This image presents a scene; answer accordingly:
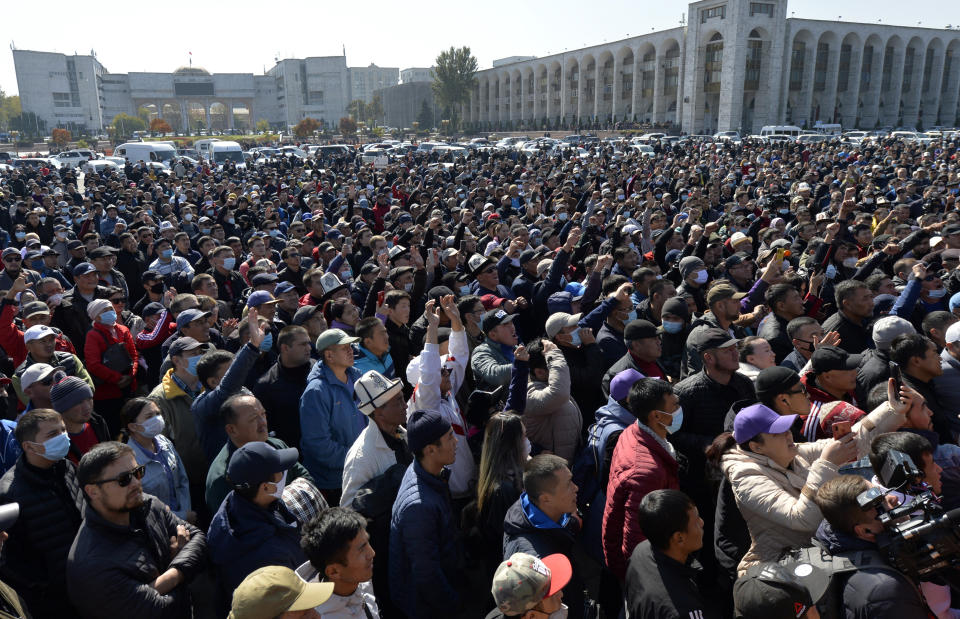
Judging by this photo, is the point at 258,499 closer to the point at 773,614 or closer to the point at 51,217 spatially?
the point at 773,614

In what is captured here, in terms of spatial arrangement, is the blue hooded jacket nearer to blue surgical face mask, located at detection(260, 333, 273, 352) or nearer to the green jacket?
the green jacket

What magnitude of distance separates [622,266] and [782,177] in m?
13.1

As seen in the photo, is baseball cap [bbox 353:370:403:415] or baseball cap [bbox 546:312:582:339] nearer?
baseball cap [bbox 353:370:403:415]

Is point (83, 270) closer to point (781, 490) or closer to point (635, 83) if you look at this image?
point (781, 490)

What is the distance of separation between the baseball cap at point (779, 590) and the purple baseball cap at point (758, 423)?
827 mm

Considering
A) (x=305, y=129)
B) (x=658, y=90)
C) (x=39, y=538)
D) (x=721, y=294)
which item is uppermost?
(x=658, y=90)

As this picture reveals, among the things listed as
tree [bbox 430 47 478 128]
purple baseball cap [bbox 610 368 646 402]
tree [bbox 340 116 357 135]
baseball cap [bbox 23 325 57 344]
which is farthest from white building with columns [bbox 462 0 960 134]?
baseball cap [bbox 23 325 57 344]

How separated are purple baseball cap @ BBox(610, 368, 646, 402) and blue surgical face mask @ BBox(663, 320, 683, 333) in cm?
156

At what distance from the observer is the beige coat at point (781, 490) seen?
9.42ft

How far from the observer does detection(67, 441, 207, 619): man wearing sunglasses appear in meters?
2.71

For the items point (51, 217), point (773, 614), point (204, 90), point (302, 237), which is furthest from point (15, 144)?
point (773, 614)

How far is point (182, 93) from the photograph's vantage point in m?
115

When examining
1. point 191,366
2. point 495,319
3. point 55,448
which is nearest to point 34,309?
point 191,366

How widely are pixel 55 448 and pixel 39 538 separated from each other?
435 mm
